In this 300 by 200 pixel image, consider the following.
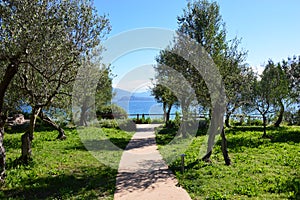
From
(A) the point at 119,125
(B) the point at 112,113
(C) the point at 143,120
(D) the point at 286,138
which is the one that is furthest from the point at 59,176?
(C) the point at 143,120

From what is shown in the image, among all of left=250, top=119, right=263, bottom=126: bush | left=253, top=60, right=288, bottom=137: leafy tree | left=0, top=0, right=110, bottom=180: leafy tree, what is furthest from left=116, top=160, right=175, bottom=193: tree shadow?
left=250, top=119, right=263, bottom=126: bush

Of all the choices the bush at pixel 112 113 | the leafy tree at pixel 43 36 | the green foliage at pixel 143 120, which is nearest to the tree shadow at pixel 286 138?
the leafy tree at pixel 43 36

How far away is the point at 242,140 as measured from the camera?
17875mm

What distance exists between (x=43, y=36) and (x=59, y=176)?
17.5ft

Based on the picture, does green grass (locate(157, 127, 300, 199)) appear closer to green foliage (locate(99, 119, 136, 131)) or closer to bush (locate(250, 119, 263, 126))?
green foliage (locate(99, 119, 136, 131))

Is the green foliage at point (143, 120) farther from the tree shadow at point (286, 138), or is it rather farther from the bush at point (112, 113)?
the tree shadow at point (286, 138)

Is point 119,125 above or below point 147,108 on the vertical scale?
below

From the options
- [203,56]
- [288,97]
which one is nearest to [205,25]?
[203,56]

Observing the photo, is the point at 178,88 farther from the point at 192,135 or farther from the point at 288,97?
the point at 288,97

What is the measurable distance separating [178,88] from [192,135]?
509cm

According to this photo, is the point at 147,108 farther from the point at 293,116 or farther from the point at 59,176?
the point at 59,176

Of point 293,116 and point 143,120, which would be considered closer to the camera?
point 293,116

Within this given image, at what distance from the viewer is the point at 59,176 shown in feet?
31.9

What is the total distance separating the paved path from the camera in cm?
787
